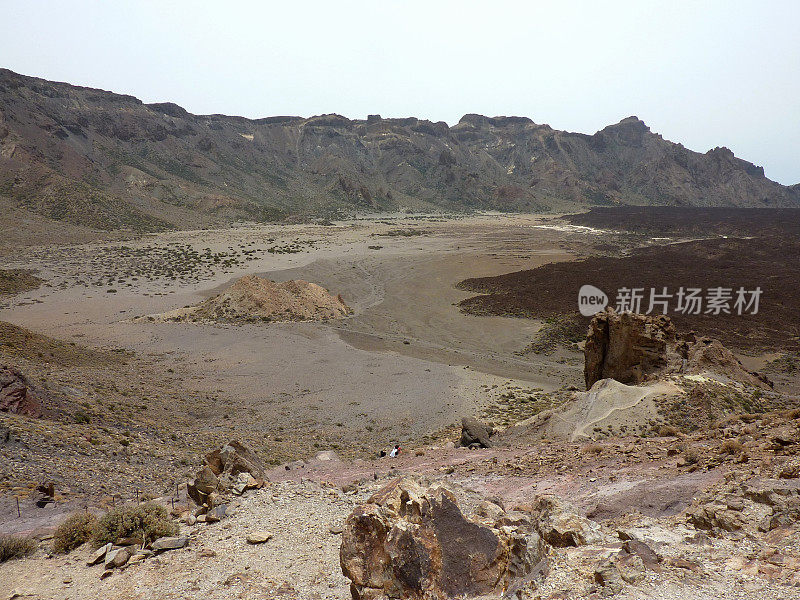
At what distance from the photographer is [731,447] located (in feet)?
26.8

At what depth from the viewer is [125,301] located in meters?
35.4

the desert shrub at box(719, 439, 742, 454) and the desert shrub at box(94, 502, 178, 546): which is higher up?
the desert shrub at box(719, 439, 742, 454)

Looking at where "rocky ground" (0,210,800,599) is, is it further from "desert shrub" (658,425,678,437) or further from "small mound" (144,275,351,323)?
"small mound" (144,275,351,323)

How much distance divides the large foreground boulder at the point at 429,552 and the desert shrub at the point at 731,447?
4.92 m

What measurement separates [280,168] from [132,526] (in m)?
153

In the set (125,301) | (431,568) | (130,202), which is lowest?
(125,301)

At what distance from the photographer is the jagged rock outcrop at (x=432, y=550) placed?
16.0ft

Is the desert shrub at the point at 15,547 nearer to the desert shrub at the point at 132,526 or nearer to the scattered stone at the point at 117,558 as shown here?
the desert shrub at the point at 132,526

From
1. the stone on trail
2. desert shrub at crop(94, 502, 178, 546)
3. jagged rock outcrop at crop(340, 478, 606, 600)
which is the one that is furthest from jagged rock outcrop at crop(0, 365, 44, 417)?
jagged rock outcrop at crop(340, 478, 606, 600)

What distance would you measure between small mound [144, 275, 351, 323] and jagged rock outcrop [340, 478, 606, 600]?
89.4 feet

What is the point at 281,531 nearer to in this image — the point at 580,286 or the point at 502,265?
the point at 580,286

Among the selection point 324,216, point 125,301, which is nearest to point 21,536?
point 125,301

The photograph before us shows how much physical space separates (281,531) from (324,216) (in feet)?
358

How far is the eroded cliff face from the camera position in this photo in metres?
89.1
